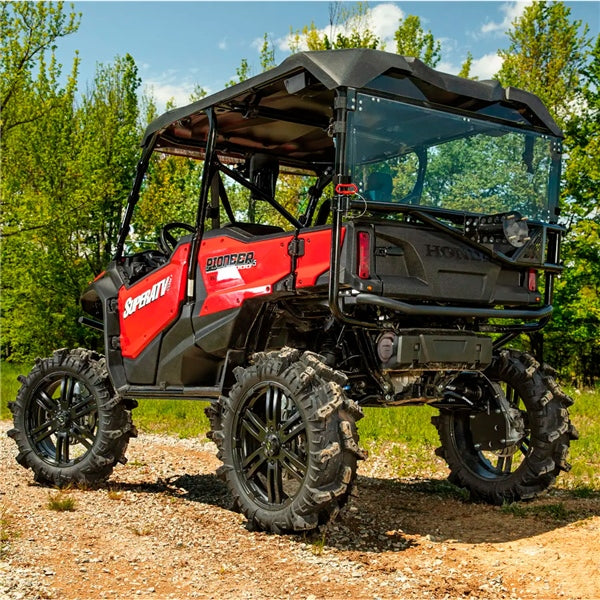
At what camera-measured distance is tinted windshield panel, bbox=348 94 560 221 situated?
5.85 metres

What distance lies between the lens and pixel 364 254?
573cm

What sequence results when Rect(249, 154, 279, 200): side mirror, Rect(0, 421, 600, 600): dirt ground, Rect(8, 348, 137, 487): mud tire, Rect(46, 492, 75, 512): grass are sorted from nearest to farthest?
Rect(0, 421, 600, 600): dirt ground → Rect(46, 492, 75, 512): grass → Rect(8, 348, 137, 487): mud tire → Rect(249, 154, 279, 200): side mirror

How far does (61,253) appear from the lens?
2806 centimetres

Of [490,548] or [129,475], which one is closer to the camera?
[490,548]

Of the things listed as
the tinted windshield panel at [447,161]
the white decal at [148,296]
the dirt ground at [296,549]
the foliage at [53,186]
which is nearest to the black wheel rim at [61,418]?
the dirt ground at [296,549]

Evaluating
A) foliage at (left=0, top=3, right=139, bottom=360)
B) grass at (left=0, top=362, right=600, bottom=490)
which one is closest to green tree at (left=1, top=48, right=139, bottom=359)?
foliage at (left=0, top=3, right=139, bottom=360)

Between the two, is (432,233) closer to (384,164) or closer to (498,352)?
(384,164)

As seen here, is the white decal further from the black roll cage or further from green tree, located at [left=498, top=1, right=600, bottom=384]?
green tree, located at [left=498, top=1, right=600, bottom=384]

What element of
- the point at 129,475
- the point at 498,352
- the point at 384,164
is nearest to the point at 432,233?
the point at 384,164

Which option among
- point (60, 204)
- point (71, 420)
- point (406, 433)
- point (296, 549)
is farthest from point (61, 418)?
point (60, 204)

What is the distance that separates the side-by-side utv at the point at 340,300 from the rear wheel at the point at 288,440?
13mm

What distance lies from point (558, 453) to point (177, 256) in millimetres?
3395

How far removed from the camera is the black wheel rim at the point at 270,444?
5.97 meters

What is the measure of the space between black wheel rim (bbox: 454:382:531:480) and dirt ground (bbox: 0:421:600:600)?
0.33 metres
